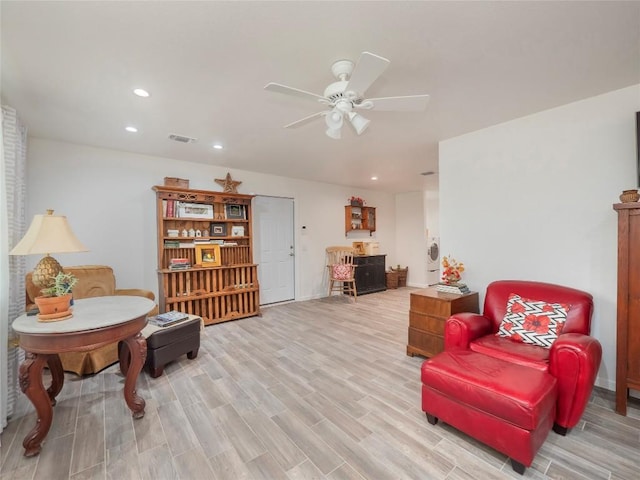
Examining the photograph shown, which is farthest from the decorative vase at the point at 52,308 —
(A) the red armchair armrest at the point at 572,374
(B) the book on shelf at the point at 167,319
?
(A) the red armchair armrest at the point at 572,374

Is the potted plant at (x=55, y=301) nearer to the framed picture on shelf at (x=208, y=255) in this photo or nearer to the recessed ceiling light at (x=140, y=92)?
the recessed ceiling light at (x=140, y=92)

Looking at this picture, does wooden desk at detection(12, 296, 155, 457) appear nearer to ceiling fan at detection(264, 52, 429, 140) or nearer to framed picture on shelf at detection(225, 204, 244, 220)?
ceiling fan at detection(264, 52, 429, 140)

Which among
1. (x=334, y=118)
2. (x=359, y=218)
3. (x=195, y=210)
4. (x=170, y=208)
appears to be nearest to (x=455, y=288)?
(x=334, y=118)

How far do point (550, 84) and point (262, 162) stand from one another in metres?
3.42

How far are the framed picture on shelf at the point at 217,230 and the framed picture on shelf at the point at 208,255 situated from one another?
25 cm

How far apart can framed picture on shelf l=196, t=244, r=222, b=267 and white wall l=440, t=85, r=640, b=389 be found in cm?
320

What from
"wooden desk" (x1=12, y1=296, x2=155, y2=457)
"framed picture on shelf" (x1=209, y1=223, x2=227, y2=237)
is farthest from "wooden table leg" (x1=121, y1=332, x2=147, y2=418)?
"framed picture on shelf" (x1=209, y1=223, x2=227, y2=237)

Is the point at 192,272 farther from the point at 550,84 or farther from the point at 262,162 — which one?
the point at 550,84

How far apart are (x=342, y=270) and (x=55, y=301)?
431cm

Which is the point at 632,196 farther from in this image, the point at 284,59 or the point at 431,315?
the point at 284,59

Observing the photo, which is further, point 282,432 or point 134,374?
point 134,374

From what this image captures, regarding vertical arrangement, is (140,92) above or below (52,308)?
above

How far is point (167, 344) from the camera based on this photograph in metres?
2.63

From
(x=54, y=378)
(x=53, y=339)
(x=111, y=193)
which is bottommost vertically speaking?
(x=54, y=378)
